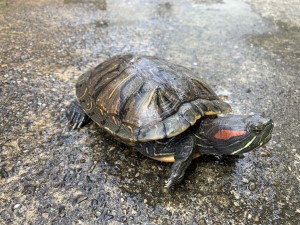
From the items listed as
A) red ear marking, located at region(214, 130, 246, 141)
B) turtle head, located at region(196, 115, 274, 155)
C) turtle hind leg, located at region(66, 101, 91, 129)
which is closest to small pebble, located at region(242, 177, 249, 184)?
turtle head, located at region(196, 115, 274, 155)

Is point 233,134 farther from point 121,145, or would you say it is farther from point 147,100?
point 121,145

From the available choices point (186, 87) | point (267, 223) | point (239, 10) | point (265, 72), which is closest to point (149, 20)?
point (239, 10)

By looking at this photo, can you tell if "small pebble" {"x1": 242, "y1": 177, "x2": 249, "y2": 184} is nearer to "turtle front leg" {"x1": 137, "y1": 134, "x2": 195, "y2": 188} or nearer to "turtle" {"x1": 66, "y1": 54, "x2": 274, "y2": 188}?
"turtle" {"x1": 66, "y1": 54, "x2": 274, "y2": 188}

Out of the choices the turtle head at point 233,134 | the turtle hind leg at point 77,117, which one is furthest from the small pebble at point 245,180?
the turtle hind leg at point 77,117

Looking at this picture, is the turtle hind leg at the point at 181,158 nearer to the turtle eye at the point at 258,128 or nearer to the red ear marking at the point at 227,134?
the red ear marking at the point at 227,134

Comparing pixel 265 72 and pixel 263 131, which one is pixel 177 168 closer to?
pixel 263 131

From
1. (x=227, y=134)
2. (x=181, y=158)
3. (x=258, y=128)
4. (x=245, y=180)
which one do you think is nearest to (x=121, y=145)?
(x=181, y=158)
